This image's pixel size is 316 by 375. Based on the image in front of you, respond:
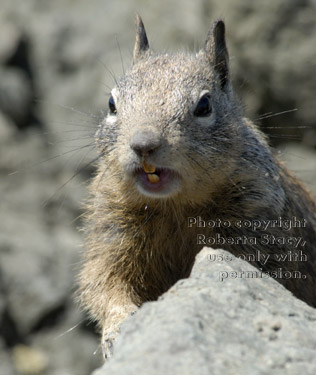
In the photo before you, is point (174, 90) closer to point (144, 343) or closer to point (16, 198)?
point (144, 343)

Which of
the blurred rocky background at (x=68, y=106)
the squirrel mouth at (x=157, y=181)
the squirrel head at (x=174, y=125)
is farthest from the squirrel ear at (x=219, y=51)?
the blurred rocky background at (x=68, y=106)

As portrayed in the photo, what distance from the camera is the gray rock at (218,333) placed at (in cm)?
247

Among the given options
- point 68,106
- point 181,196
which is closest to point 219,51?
point 181,196

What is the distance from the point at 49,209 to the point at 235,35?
3230 mm

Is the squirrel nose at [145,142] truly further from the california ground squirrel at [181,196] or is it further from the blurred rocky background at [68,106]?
the blurred rocky background at [68,106]

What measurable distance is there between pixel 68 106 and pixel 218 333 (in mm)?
7035

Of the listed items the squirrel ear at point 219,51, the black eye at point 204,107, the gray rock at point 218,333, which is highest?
the squirrel ear at point 219,51

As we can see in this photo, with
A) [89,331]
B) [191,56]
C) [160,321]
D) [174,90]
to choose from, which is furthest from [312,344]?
[89,331]

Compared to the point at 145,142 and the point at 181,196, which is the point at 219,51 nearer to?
the point at 181,196

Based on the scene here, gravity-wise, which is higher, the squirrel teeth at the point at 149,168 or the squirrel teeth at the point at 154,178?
the squirrel teeth at the point at 149,168

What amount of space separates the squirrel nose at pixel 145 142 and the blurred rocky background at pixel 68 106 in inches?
173

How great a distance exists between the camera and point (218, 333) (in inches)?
105

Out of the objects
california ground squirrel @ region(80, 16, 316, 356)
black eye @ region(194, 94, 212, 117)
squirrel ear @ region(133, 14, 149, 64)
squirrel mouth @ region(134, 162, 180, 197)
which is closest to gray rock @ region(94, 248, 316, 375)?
squirrel mouth @ region(134, 162, 180, 197)

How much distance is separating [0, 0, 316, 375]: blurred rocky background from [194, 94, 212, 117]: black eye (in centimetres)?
382
